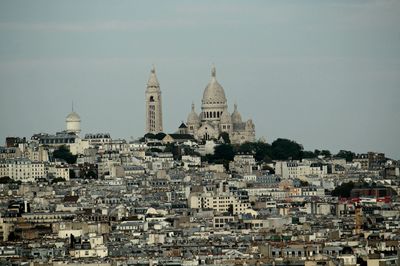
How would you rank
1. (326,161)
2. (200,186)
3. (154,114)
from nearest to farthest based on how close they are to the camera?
(200,186) → (326,161) → (154,114)

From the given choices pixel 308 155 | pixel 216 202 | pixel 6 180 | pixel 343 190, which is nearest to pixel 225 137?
pixel 308 155

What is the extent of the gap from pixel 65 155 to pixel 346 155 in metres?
16.2

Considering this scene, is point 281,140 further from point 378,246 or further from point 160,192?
point 378,246

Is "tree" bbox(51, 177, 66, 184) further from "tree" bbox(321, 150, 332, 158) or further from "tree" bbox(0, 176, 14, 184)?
"tree" bbox(321, 150, 332, 158)

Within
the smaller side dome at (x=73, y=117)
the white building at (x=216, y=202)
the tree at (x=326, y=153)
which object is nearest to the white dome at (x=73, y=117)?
the smaller side dome at (x=73, y=117)

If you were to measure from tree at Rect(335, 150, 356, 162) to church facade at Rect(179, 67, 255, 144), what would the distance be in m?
7.57

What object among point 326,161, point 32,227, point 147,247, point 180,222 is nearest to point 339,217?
point 180,222

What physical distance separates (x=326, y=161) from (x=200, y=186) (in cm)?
2530

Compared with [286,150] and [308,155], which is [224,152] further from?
[308,155]

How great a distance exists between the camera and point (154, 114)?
491ft

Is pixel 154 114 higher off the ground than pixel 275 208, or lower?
higher


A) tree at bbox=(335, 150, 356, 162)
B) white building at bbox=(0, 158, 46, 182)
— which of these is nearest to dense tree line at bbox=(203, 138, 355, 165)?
tree at bbox=(335, 150, 356, 162)

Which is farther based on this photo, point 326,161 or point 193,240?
point 326,161

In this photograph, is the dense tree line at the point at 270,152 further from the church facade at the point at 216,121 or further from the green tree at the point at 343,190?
the green tree at the point at 343,190
